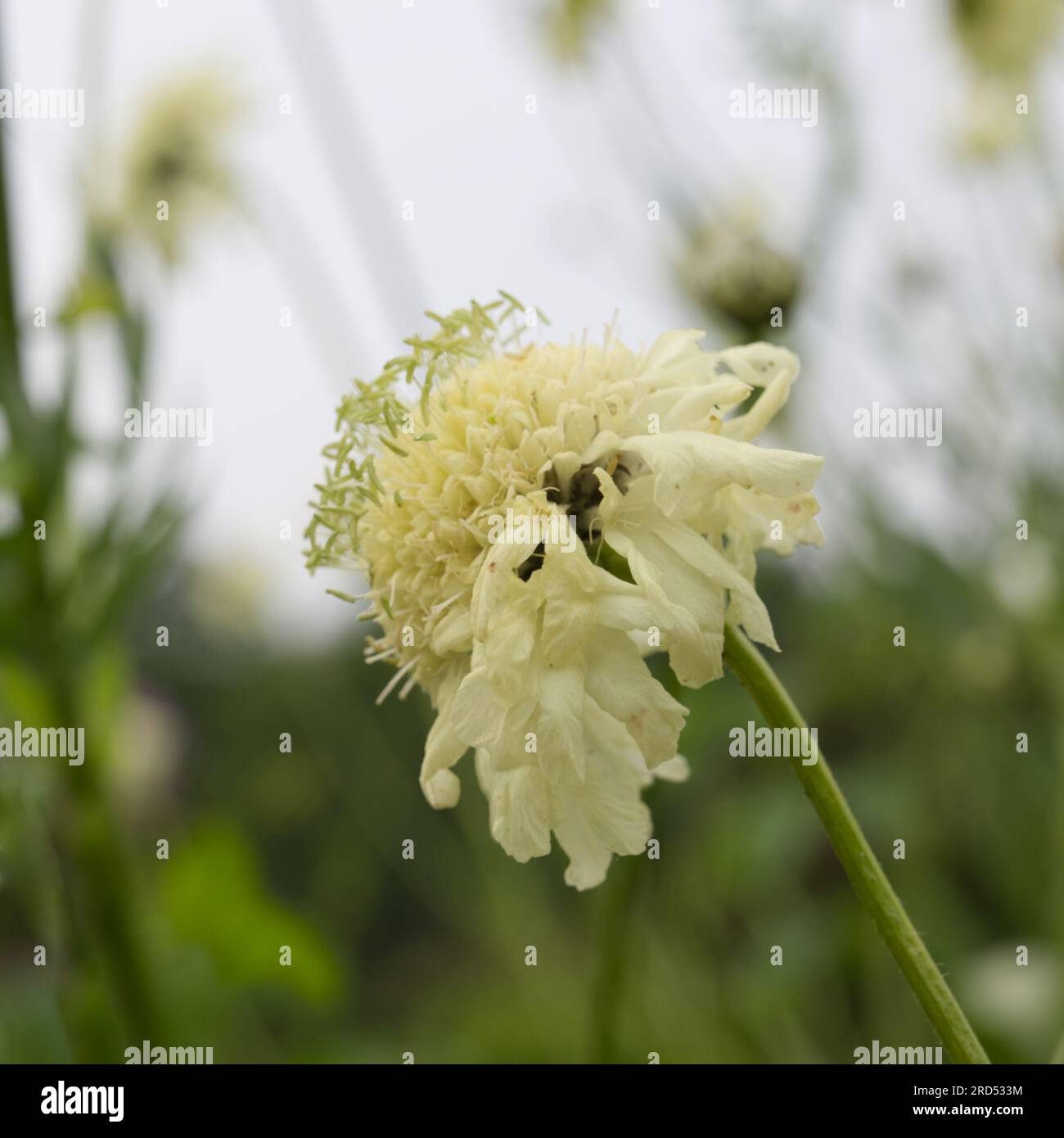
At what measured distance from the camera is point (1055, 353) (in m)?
1.94

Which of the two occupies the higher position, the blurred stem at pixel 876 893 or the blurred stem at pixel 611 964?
the blurred stem at pixel 876 893

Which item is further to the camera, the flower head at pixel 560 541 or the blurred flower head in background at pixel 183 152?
the blurred flower head in background at pixel 183 152

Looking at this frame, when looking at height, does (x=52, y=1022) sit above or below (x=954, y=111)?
below

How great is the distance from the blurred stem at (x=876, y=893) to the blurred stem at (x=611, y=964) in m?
0.42

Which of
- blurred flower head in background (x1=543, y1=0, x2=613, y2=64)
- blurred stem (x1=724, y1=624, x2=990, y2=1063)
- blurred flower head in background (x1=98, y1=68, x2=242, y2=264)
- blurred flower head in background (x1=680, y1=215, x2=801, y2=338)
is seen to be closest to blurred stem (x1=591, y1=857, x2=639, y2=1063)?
blurred stem (x1=724, y1=624, x2=990, y2=1063)

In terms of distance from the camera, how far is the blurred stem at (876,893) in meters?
0.59

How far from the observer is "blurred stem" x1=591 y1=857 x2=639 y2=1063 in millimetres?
1017

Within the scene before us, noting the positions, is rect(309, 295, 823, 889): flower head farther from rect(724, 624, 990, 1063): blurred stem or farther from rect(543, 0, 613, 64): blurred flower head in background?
rect(543, 0, 613, 64): blurred flower head in background

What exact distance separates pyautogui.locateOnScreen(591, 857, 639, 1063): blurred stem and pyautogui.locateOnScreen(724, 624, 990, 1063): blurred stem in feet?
1.38

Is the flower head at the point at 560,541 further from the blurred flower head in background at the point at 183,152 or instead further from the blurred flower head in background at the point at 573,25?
the blurred flower head in background at the point at 183,152

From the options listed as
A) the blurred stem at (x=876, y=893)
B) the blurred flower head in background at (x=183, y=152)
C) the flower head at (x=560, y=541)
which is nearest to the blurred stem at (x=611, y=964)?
the flower head at (x=560, y=541)
